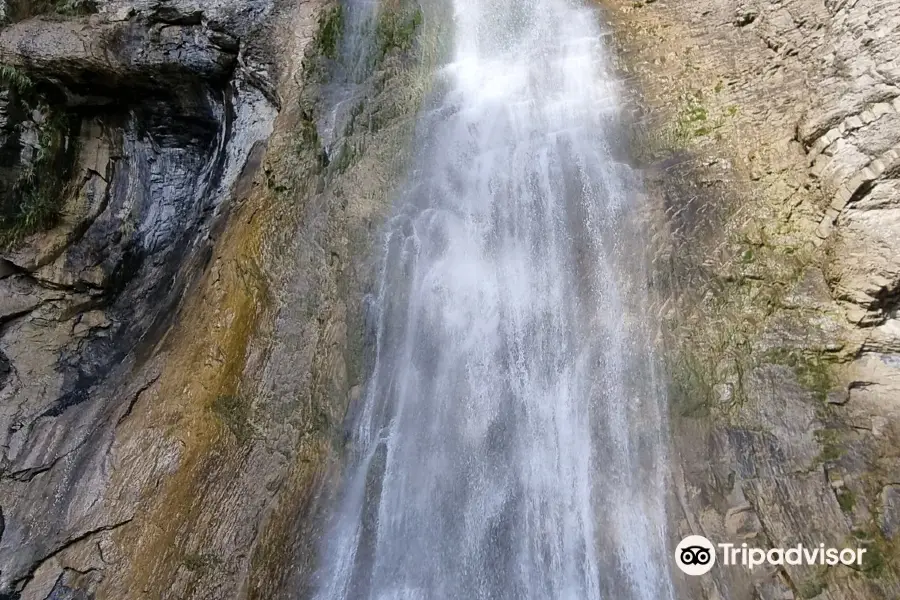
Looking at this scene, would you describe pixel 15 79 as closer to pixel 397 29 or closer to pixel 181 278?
pixel 181 278

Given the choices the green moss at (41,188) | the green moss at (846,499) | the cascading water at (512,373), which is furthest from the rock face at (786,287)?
the green moss at (41,188)

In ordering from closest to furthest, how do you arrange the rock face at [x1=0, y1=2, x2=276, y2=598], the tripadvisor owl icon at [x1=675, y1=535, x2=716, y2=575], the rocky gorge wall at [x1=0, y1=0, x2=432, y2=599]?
1. the tripadvisor owl icon at [x1=675, y1=535, x2=716, y2=575]
2. the rocky gorge wall at [x1=0, y1=0, x2=432, y2=599]
3. the rock face at [x1=0, y1=2, x2=276, y2=598]

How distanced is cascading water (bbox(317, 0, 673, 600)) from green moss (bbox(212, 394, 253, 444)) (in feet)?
3.65

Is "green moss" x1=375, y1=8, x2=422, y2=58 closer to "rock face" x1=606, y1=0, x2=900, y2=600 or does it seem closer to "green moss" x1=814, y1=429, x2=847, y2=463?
"rock face" x1=606, y1=0, x2=900, y2=600

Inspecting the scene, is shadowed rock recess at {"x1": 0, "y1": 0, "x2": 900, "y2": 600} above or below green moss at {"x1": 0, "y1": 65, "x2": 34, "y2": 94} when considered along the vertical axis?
below

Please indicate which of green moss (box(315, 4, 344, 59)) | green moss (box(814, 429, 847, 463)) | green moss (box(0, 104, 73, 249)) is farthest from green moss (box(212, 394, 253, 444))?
green moss (box(814, 429, 847, 463))

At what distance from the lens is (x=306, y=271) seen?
630 centimetres

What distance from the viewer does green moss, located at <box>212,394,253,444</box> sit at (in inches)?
225

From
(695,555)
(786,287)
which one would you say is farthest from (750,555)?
(786,287)

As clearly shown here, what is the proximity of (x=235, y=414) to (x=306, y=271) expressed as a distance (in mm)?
1683

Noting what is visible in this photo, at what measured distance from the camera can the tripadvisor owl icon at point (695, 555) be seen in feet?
15.4

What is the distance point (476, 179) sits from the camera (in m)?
6.55

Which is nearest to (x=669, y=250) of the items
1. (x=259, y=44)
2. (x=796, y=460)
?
(x=796, y=460)

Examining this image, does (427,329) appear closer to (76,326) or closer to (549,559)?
(549,559)
